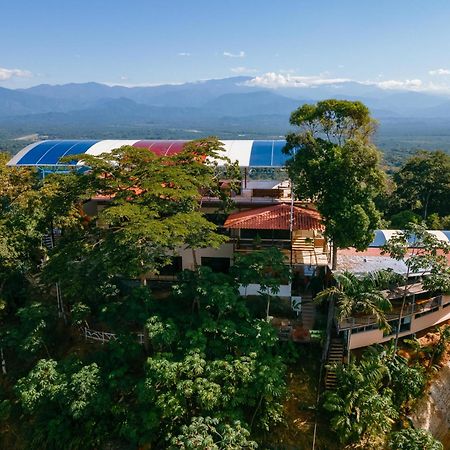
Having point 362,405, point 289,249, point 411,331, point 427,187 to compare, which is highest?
point 427,187

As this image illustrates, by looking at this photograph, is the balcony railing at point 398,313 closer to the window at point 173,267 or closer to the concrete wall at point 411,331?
the concrete wall at point 411,331

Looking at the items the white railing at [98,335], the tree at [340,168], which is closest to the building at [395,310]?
the tree at [340,168]

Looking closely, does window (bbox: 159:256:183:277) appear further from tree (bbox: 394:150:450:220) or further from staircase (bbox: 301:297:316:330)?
tree (bbox: 394:150:450:220)

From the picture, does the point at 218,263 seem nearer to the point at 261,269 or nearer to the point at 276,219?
the point at 276,219

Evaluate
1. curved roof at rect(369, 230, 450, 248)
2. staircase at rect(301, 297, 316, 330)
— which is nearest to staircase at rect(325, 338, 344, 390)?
staircase at rect(301, 297, 316, 330)

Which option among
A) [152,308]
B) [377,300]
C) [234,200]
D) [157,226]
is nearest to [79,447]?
[152,308]

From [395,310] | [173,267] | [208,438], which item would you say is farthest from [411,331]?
[173,267]
